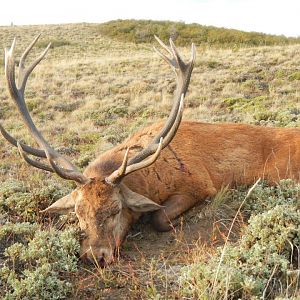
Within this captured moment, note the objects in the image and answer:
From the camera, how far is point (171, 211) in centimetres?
543

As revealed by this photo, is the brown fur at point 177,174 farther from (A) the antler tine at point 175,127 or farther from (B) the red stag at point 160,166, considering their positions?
(A) the antler tine at point 175,127

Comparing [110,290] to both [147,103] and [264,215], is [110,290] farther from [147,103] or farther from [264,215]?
[147,103]

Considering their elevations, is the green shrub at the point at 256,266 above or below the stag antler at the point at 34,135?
below

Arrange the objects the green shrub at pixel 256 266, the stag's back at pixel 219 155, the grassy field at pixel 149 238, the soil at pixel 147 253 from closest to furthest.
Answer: the green shrub at pixel 256 266 → the grassy field at pixel 149 238 → the soil at pixel 147 253 → the stag's back at pixel 219 155

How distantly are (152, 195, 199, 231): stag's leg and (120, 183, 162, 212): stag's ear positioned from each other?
0.84 feet

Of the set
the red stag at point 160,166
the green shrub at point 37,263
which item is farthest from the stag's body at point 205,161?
the green shrub at point 37,263

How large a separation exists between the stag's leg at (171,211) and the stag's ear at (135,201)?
26 centimetres

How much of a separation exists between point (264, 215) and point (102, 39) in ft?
127

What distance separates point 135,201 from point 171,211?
0.58 metres

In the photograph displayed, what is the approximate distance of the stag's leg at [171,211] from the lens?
5.27m

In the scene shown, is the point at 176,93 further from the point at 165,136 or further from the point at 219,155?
the point at 219,155

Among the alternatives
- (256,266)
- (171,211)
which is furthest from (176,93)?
(256,266)

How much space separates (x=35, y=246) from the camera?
4.26 metres

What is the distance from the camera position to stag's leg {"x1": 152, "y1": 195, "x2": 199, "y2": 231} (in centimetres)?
527
